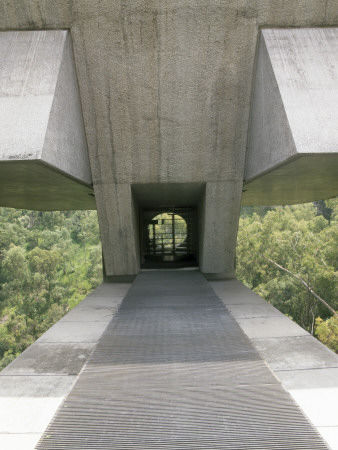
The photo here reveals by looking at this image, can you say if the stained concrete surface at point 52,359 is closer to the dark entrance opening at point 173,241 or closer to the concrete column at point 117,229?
the concrete column at point 117,229

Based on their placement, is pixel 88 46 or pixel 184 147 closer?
pixel 88 46

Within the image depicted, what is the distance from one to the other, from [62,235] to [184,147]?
3412 cm

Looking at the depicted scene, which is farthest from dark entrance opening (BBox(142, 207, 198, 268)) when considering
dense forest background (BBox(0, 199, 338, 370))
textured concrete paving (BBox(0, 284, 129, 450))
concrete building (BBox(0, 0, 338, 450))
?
dense forest background (BBox(0, 199, 338, 370))

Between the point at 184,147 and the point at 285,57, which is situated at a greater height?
the point at 285,57

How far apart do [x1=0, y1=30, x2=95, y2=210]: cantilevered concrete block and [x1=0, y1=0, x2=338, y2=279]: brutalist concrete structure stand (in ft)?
0.05

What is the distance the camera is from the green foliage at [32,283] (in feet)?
86.1

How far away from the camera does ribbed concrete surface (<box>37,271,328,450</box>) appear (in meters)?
1.76

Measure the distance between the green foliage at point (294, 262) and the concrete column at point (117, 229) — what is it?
994cm

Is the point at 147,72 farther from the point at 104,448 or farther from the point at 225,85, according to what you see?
the point at 104,448

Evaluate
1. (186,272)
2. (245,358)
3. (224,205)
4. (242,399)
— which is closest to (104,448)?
(242,399)

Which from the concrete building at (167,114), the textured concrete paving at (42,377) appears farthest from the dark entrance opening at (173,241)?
the textured concrete paving at (42,377)

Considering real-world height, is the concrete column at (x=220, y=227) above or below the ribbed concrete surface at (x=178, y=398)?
above

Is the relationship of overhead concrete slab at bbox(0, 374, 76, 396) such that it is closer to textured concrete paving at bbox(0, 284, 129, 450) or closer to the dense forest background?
textured concrete paving at bbox(0, 284, 129, 450)

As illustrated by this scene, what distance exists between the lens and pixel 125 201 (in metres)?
6.37
